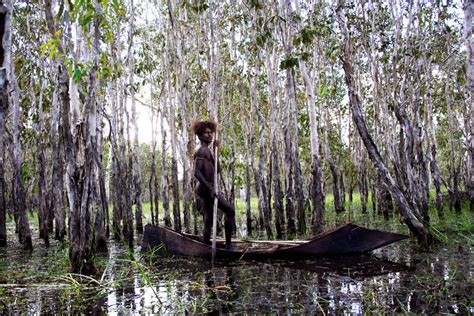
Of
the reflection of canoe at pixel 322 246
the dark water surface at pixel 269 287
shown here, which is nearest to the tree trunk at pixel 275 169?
the reflection of canoe at pixel 322 246

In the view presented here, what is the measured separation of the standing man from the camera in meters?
6.72

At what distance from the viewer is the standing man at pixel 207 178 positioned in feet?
22.1

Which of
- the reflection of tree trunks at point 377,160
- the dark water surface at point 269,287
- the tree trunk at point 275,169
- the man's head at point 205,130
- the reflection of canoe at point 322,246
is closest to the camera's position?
the dark water surface at point 269,287

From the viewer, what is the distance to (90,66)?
17.8ft

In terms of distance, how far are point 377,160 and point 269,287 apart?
304 centimetres

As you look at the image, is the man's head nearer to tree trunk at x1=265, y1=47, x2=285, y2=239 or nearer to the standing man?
the standing man

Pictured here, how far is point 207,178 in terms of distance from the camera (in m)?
6.93

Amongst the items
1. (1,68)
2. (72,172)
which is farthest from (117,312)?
(1,68)

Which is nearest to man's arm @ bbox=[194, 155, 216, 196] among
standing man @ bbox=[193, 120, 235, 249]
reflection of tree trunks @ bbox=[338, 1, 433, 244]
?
standing man @ bbox=[193, 120, 235, 249]

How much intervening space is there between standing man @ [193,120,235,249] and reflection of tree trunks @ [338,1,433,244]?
7.61 feet

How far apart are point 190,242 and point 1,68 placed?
439cm

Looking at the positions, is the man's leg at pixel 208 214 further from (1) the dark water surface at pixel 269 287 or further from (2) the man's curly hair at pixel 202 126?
(2) the man's curly hair at pixel 202 126

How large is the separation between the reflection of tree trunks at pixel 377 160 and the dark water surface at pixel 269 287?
1.03ft

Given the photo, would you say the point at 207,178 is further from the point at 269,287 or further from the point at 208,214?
the point at 269,287
